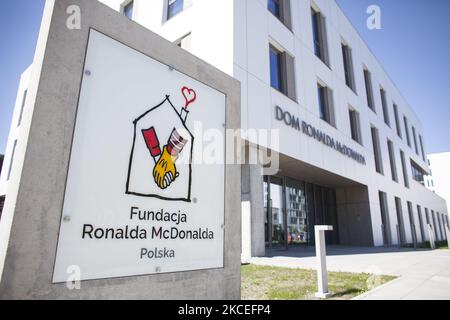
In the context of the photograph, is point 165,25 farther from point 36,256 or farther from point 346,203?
point 346,203

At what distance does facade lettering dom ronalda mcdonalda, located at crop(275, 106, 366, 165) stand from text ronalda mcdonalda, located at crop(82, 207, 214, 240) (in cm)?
798

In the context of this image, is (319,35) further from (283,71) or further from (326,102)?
(283,71)

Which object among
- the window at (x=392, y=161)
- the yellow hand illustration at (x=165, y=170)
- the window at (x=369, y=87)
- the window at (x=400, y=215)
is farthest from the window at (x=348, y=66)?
the yellow hand illustration at (x=165, y=170)

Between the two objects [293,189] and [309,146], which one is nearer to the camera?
[309,146]

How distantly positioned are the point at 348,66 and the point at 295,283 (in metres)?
15.7

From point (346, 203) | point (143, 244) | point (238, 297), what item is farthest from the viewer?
point (346, 203)

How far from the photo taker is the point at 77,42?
5.57 ft

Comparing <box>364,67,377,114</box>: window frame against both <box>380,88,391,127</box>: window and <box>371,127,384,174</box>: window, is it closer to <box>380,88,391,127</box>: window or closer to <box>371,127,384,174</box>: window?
<box>371,127,384,174</box>: window

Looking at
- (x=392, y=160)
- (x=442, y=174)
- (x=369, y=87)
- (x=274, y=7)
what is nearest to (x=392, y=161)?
(x=392, y=160)

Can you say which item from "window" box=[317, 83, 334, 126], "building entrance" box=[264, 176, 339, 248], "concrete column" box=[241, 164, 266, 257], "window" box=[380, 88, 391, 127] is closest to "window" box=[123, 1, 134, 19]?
"window" box=[317, 83, 334, 126]

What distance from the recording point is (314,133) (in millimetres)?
11469

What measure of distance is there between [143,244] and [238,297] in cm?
104

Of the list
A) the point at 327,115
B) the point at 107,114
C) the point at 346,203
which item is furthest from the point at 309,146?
the point at 107,114

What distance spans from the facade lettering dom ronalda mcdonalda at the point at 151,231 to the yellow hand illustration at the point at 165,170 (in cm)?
20
